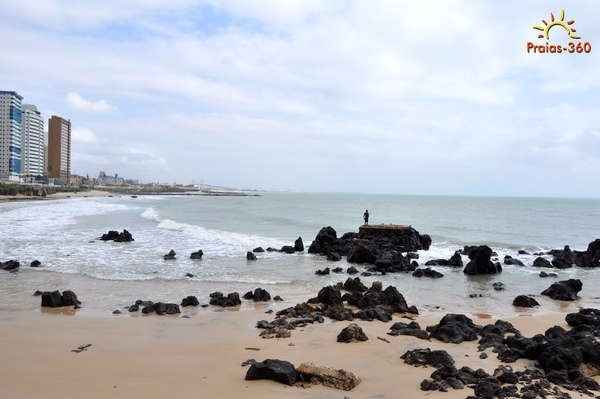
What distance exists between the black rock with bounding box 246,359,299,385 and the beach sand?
15cm

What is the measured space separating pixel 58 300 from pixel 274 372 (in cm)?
967

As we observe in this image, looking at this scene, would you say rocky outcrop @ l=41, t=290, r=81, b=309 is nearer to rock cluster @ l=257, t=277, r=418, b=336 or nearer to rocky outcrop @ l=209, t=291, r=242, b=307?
rocky outcrop @ l=209, t=291, r=242, b=307

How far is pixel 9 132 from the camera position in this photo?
151750 millimetres

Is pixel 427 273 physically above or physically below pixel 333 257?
above

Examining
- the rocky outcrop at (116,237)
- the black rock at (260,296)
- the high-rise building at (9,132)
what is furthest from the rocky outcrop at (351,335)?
the high-rise building at (9,132)

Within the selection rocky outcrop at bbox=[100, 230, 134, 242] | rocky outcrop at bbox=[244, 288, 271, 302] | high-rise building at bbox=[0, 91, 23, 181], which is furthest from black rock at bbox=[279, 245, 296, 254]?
high-rise building at bbox=[0, 91, 23, 181]

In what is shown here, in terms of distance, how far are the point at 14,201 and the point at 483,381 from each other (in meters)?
96.3

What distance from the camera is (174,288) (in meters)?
19.8

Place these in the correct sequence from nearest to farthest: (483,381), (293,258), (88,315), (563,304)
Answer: (483,381) → (88,315) → (563,304) → (293,258)

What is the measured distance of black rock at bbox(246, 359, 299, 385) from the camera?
9266 mm

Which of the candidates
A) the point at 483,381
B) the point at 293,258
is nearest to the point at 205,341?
the point at 483,381

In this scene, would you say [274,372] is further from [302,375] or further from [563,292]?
[563,292]

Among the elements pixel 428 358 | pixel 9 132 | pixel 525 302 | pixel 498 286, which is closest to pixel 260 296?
pixel 428 358

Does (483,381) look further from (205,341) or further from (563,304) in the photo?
(563,304)
